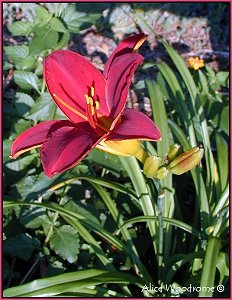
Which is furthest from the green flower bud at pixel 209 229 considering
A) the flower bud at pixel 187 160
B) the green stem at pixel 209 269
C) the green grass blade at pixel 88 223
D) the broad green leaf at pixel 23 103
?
the broad green leaf at pixel 23 103

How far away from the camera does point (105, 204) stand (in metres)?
1.73

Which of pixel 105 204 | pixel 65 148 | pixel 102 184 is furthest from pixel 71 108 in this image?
pixel 105 204

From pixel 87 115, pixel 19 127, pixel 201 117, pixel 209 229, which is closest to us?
pixel 87 115

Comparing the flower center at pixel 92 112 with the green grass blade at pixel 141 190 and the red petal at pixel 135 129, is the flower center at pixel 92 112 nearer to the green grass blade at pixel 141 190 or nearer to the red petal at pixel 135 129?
the red petal at pixel 135 129

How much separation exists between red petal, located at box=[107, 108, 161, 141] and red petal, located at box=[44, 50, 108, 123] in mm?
129

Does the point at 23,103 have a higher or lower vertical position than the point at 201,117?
higher

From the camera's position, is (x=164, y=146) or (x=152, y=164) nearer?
(x=152, y=164)

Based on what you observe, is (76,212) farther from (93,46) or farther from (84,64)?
(93,46)

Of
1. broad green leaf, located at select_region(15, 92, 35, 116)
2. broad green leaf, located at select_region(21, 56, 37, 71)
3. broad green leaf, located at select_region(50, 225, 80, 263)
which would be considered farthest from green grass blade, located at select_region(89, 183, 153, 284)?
broad green leaf, located at select_region(21, 56, 37, 71)

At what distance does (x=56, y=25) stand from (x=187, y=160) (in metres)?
0.70

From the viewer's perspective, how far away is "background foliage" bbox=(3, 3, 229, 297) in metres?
1.46

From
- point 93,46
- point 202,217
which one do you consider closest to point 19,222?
point 202,217

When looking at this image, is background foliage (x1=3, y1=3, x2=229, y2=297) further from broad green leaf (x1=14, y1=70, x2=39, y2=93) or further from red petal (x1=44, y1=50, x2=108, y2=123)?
red petal (x1=44, y1=50, x2=108, y2=123)

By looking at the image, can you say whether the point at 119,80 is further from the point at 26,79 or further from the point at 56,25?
the point at 26,79
